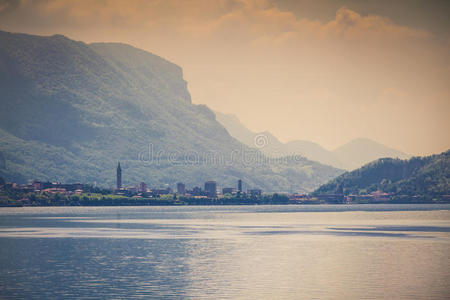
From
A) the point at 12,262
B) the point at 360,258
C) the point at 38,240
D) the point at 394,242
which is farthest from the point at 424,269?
the point at 38,240

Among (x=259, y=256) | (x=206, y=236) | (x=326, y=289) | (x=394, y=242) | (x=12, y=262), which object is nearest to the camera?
(x=326, y=289)

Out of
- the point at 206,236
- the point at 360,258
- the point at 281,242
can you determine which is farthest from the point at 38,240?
the point at 360,258

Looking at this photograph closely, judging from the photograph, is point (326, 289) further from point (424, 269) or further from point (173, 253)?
point (173, 253)

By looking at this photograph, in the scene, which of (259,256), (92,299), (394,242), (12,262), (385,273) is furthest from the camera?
(394,242)

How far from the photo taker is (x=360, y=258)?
9131 cm

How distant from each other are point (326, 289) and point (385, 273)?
42.4 ft

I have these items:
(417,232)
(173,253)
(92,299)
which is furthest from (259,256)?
(417,232)

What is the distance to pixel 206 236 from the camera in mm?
132250

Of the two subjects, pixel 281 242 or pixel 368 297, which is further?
pixel 281 242

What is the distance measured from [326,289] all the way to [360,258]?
25.5 m

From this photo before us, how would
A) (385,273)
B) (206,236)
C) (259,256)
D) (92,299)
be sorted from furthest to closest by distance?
(206,236) → (259,256) → (385,273) → (92,299)

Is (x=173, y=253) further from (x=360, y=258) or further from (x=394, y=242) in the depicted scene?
(x=394, y=242)

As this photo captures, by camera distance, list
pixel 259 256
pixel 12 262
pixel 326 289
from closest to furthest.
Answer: pixel 326 289
pixel 12 262
pixel 259 256

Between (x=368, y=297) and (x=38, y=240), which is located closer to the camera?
(x=368, y=297)
